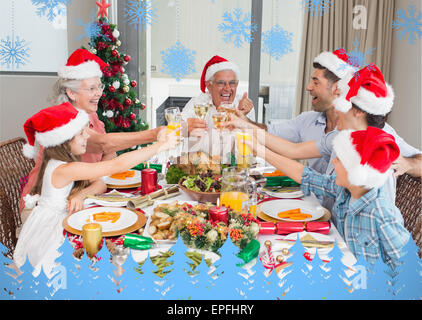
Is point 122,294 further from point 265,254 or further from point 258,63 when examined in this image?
point 258,63

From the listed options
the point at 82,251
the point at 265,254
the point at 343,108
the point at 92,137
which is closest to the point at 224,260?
the point at 265,254

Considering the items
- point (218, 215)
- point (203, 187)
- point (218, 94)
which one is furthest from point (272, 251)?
point (218, 94)

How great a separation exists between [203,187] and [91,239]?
0.61m

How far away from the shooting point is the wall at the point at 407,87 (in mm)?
3219

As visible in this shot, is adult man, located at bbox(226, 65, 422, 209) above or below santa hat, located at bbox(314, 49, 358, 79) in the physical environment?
below

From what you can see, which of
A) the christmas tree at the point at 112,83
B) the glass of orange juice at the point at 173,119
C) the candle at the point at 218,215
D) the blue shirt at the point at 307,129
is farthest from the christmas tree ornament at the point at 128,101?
the candle at the point at 218,215

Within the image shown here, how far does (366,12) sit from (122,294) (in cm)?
351

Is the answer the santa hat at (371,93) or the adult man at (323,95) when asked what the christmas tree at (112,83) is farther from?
the santa hat at (371,93)

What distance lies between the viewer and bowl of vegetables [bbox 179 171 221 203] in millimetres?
1654

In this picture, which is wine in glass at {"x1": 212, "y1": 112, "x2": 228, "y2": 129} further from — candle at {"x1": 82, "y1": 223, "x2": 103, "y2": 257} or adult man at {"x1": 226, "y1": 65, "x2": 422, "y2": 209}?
candle at {"x1": 82, "y1": 223, "x2": 103, "y2": 257}

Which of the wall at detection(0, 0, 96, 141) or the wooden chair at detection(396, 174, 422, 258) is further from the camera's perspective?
the wall at detection(0, 0, 96, 141)

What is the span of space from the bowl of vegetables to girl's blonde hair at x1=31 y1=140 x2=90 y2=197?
17.9 inches

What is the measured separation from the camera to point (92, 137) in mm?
2322

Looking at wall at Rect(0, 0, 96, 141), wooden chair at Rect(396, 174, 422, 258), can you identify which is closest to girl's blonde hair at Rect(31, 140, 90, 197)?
wooden chair at Rect(396, 174, 422, 258)
